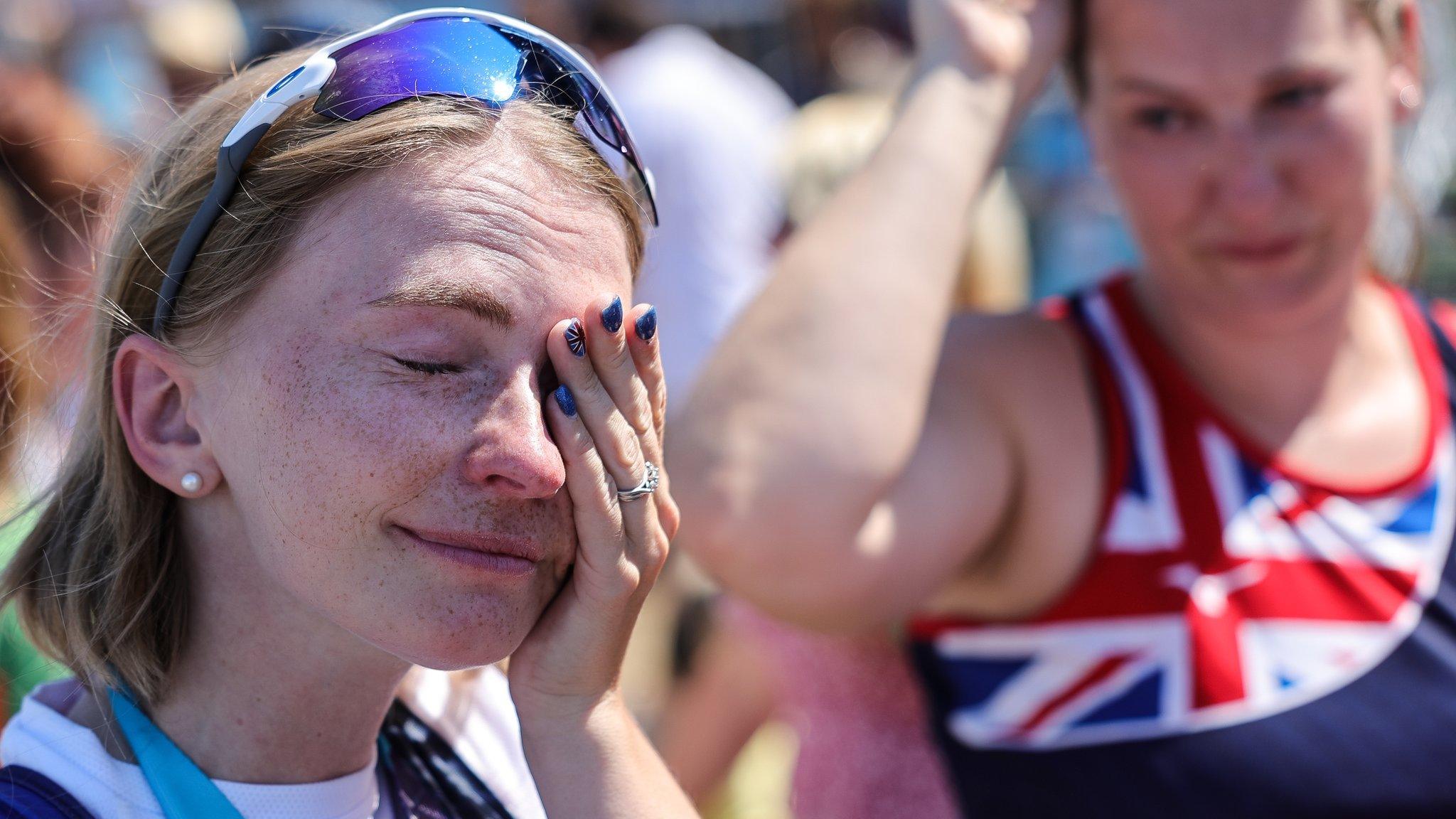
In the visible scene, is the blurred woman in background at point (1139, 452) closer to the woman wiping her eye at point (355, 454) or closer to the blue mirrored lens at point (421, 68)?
the woman wiping her eye at point (355, 454)

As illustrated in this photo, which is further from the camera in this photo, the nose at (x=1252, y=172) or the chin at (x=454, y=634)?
the nose at (x=1252, y=172)

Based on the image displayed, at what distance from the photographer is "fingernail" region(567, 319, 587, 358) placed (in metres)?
1.27

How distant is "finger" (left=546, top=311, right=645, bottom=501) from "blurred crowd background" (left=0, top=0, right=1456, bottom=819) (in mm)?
383

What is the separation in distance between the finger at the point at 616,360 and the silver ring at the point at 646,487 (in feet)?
0.12

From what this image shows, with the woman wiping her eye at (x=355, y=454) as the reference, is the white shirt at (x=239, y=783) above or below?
below

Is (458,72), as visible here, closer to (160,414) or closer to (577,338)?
(577,338)

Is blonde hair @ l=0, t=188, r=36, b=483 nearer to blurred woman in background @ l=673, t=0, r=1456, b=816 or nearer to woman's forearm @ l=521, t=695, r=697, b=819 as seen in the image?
woman's forearm @ l=521, t=695, r=697, b=819

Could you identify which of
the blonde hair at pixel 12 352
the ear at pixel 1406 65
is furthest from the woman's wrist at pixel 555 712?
the ear at pixel 1406 65

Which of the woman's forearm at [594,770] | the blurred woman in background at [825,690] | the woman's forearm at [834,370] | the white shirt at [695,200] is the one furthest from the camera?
the white shirt at [695,200]

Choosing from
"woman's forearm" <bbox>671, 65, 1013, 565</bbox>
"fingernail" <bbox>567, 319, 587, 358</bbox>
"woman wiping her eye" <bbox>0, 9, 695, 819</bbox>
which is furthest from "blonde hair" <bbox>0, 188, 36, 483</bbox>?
"woman's forearm" <bbox>671, 65, 1013, 565</bbox>

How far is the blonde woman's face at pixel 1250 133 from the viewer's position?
2.08 metres

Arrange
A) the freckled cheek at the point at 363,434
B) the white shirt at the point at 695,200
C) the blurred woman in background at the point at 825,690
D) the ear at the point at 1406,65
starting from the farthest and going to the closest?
the white shirt at the point at 695,200 → the blurred woman in background at the point at 825,690 → the ear at the point at 1406,65 → the freckled cheek at the point at 363,434

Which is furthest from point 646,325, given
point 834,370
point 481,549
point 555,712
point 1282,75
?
point 1282,75

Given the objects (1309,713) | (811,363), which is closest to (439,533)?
(811,363)
